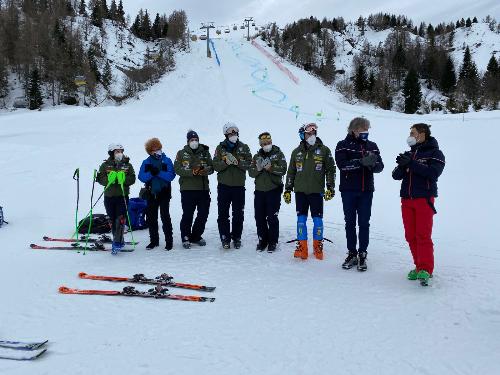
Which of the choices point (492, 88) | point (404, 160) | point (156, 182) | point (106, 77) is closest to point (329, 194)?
point (404, 160)

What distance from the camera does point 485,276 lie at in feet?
17.4

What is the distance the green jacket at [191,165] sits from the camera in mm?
6801

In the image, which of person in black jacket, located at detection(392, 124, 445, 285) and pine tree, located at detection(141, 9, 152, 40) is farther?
pine tree, located at detection(141, 9, 152, 40)

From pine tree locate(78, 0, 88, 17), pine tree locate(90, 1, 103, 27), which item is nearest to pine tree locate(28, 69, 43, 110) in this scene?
pine tree locate(90, 1, 103, 27)

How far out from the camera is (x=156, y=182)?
6863 mm

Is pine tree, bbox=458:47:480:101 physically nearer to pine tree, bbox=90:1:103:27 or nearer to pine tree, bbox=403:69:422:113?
pine tree, bbox=403:69:422:113

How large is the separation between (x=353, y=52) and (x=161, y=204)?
67739 mm

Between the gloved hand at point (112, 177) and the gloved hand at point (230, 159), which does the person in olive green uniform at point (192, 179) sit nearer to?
the gloved hand at point (230, 159)

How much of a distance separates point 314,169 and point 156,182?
2.50 meters

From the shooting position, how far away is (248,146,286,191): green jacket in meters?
6.55

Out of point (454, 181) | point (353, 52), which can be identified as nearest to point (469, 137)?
point (454, 181)

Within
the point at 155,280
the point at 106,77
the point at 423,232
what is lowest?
the point at 155,280

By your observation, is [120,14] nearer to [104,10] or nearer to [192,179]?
[104,10]

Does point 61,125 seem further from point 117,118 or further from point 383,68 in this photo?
point 383,68
